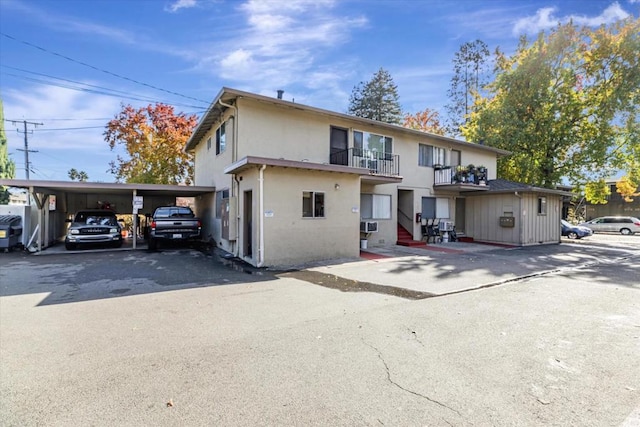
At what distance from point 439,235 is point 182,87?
15590 mm

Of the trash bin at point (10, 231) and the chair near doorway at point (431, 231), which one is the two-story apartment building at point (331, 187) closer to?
the chair near doorway at point (431, 231)

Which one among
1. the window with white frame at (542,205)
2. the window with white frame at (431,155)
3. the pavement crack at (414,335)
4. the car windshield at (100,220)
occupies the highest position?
the window with white frame at (431,155)

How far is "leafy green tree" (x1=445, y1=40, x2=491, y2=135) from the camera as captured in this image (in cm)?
3075

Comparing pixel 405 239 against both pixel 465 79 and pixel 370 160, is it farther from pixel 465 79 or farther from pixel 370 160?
pixel 465 79

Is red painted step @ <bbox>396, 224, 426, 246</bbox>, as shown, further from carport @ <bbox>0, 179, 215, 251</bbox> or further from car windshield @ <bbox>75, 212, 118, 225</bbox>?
car windshield @ <bbox>75, 212, 118, 225</bbox>

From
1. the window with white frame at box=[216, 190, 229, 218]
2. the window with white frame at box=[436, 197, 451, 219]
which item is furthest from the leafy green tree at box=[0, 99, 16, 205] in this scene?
the window with white frame at box=[436, 197, 451, 219]

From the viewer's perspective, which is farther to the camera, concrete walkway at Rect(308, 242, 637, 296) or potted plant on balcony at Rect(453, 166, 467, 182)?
potted plant on balcony at Rect(453, 166, 467, 182)

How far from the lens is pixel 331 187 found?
11.2 metres

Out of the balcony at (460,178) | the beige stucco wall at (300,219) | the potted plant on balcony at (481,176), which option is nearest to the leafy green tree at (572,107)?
the potted plant on balcony at (481,176)

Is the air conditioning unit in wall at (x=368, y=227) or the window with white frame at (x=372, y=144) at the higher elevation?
the window with white frame at (x=372, y=144)

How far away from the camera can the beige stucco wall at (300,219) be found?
991cm

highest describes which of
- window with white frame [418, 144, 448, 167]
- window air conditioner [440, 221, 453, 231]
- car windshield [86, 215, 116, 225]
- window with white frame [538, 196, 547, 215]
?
window with white frame [418, 144, 448, 167]

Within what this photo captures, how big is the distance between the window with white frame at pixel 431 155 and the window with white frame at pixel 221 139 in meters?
9.75

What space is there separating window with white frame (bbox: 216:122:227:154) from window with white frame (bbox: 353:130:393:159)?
560 centimetres
